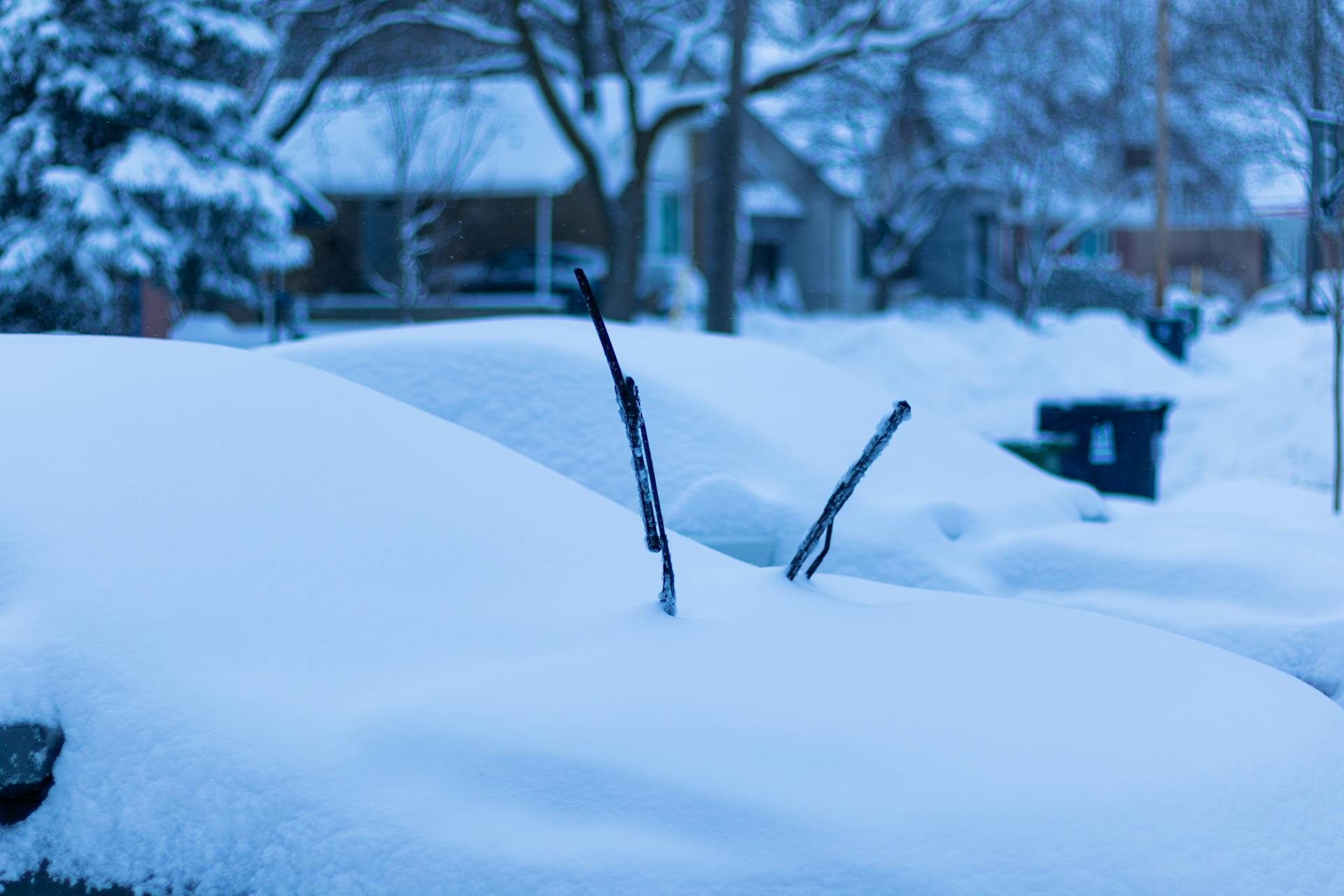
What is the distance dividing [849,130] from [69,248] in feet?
57.5

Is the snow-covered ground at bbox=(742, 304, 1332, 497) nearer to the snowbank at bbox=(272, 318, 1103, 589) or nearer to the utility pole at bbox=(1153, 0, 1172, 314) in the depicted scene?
the utility pole at bbox=(1153, 0, 1172, 314)

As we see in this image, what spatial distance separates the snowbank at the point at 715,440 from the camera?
4.68m

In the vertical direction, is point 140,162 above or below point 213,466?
above

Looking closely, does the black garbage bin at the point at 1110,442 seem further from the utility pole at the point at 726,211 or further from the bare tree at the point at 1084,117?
the bare tree at the point at 1084,117

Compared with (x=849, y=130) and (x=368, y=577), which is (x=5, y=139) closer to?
(x=368, y=577)

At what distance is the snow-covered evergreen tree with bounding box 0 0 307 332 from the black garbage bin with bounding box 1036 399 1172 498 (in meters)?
9.93

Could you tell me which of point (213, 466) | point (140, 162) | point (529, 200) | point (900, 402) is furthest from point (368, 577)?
point (529, 200)

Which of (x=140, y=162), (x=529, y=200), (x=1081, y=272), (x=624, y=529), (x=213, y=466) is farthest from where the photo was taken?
(x=1081, y=272)

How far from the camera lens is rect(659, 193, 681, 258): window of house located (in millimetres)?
29703

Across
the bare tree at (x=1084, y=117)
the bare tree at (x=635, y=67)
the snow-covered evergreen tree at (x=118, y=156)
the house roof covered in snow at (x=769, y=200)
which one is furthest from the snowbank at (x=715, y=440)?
the house roof covered in snow at (x=769, y=200)

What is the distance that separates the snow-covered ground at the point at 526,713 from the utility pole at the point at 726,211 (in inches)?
398

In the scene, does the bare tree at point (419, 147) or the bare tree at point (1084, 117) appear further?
the bare tree at point (1084, 117)

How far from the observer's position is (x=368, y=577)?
2.73 m

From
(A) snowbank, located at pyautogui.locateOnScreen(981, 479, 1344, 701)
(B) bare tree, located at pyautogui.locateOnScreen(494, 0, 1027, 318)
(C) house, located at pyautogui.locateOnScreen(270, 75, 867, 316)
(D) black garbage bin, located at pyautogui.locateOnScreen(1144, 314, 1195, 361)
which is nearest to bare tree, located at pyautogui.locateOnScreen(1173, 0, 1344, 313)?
(A) snowbank, located at pyautogui.locateOnScreen(981, 479, 1344, 701)
